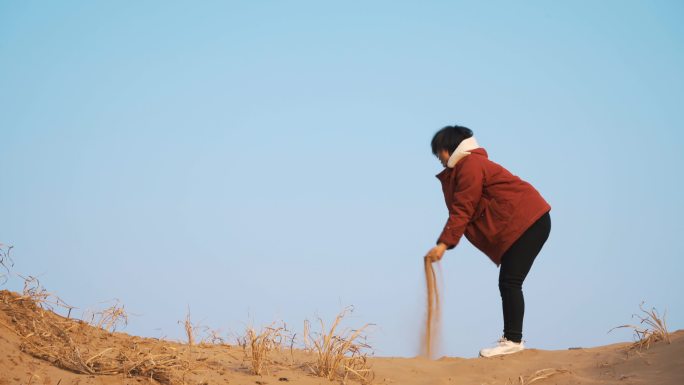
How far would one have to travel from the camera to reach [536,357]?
5.25 metres

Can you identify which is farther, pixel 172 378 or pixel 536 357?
pixel 536 357

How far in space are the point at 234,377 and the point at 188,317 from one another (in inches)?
33.9

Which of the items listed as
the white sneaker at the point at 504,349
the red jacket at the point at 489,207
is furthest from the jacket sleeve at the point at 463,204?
the white sneaker at the point at 504,349

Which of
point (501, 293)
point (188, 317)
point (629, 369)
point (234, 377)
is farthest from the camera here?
point (501, 293)

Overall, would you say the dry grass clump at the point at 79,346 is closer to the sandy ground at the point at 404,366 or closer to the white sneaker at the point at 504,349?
the sandy ground at the point at 404,366

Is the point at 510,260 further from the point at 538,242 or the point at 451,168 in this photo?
the point at 451,168

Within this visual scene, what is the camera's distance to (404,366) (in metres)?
5.14

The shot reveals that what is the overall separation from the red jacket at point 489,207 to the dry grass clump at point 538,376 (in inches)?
38.6

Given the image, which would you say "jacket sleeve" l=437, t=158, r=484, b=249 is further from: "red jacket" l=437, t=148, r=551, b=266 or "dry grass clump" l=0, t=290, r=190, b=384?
"dry grass clump" l=0, t=290, r=190, b=384

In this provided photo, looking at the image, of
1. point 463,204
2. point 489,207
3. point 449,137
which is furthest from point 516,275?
point 449,137

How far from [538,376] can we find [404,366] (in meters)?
0.93

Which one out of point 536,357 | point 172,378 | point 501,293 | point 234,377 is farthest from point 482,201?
point 172,378

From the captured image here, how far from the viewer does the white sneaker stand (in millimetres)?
5348

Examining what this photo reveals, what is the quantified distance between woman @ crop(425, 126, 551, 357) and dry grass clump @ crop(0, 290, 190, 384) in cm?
215
